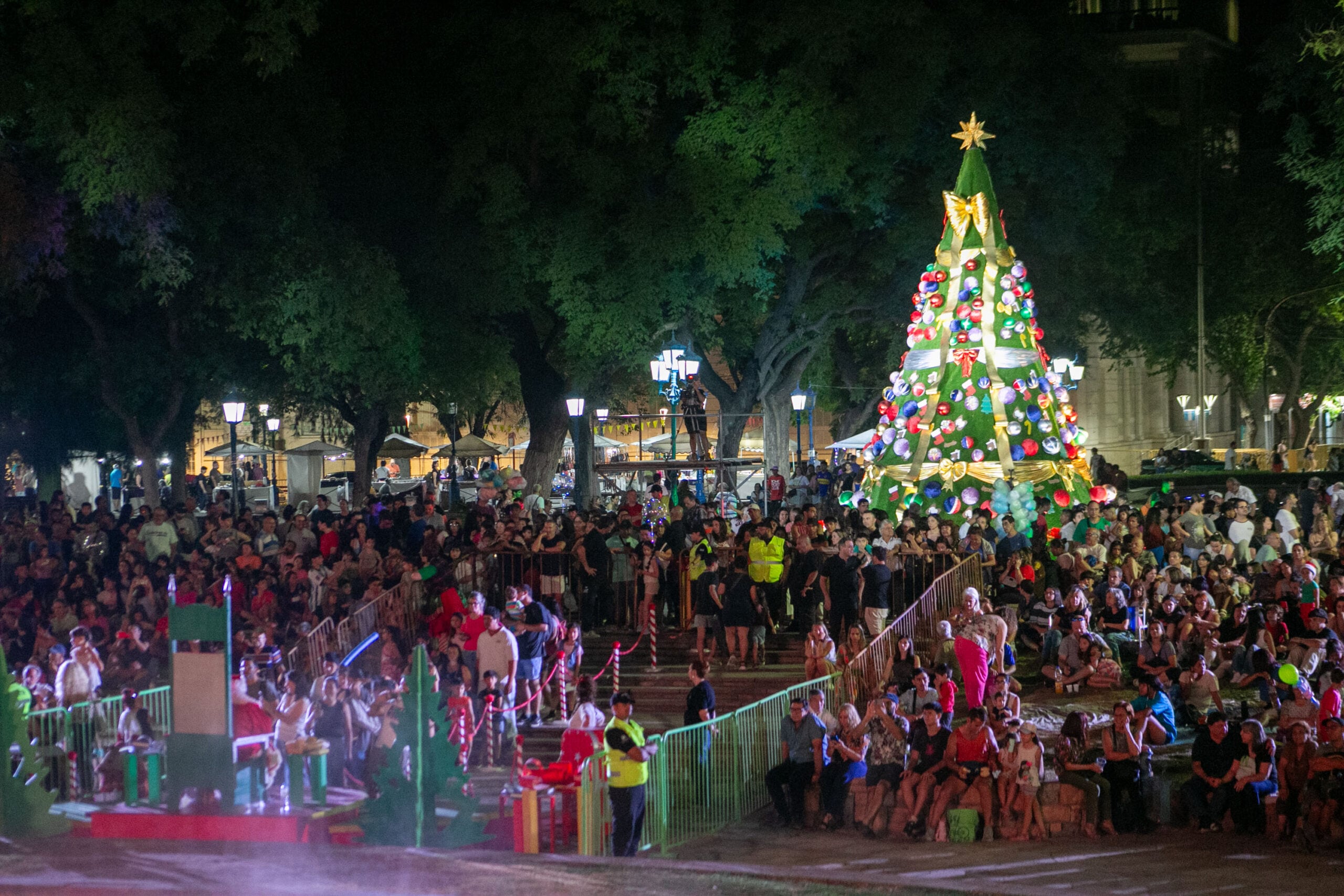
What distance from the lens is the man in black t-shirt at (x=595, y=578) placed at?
19078 millimetres

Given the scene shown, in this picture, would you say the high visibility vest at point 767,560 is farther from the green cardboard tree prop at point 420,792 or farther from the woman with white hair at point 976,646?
the green cardboard tree prop at point 420,792

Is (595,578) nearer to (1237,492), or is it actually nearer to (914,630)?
(914,630)

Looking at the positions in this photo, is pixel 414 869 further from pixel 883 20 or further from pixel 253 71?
pixel 883 20

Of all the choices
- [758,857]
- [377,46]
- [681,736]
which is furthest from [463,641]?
[377,46]

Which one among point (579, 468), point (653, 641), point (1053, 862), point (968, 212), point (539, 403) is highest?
point (968, 212)

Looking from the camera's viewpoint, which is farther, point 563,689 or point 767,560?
point 767,560

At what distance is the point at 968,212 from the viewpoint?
2548 centimetres

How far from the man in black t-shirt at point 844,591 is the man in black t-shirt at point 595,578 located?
3.18 m

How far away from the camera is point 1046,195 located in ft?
115

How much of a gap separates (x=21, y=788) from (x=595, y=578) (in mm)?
8705

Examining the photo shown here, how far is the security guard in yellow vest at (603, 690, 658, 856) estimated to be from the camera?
38.5 ft

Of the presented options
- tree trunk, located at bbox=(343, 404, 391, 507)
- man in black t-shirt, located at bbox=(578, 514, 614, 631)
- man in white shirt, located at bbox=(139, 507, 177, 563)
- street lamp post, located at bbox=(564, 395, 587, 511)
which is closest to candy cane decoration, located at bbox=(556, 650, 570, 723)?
man in black t-shirt, located at bbox=(578, 514, 614, 631)

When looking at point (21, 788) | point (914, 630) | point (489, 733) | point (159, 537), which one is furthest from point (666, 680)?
point (159, 537)

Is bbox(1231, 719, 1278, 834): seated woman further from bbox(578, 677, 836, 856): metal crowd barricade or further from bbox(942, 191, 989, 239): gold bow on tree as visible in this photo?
bbox(942, 191, 989, 239): gold bow on tree
